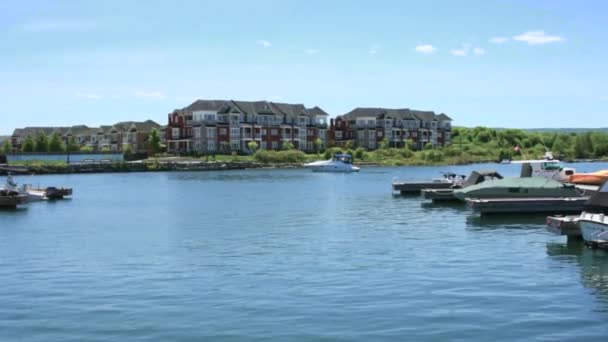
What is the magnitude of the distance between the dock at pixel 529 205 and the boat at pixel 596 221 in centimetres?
1375

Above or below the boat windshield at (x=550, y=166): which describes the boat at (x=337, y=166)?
below

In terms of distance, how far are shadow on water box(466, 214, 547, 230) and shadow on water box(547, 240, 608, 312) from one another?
757 centimetres

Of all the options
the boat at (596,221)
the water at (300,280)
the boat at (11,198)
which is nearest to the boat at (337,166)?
the boat at (11,198)

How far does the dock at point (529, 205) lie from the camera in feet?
142

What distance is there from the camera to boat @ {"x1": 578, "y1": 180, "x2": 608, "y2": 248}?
2800cm

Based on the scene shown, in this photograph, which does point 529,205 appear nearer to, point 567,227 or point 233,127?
point 567,227

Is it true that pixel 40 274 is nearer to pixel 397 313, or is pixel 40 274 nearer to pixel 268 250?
pixel 268 250

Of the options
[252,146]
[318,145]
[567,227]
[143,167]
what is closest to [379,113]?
[318,145]

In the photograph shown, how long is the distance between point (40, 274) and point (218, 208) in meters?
27.1

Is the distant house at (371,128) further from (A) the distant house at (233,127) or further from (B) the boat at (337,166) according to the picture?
(B) the boat at (337,166)

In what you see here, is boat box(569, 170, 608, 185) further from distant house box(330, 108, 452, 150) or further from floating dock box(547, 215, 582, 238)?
distant house box(330, 108, 452, 150)

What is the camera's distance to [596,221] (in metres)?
28.3

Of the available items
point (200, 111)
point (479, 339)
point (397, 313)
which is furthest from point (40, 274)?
point (200, 111)

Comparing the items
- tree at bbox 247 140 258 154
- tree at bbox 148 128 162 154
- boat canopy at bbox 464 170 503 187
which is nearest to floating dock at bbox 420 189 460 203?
boat canopy at bbox 464 170 503 187
